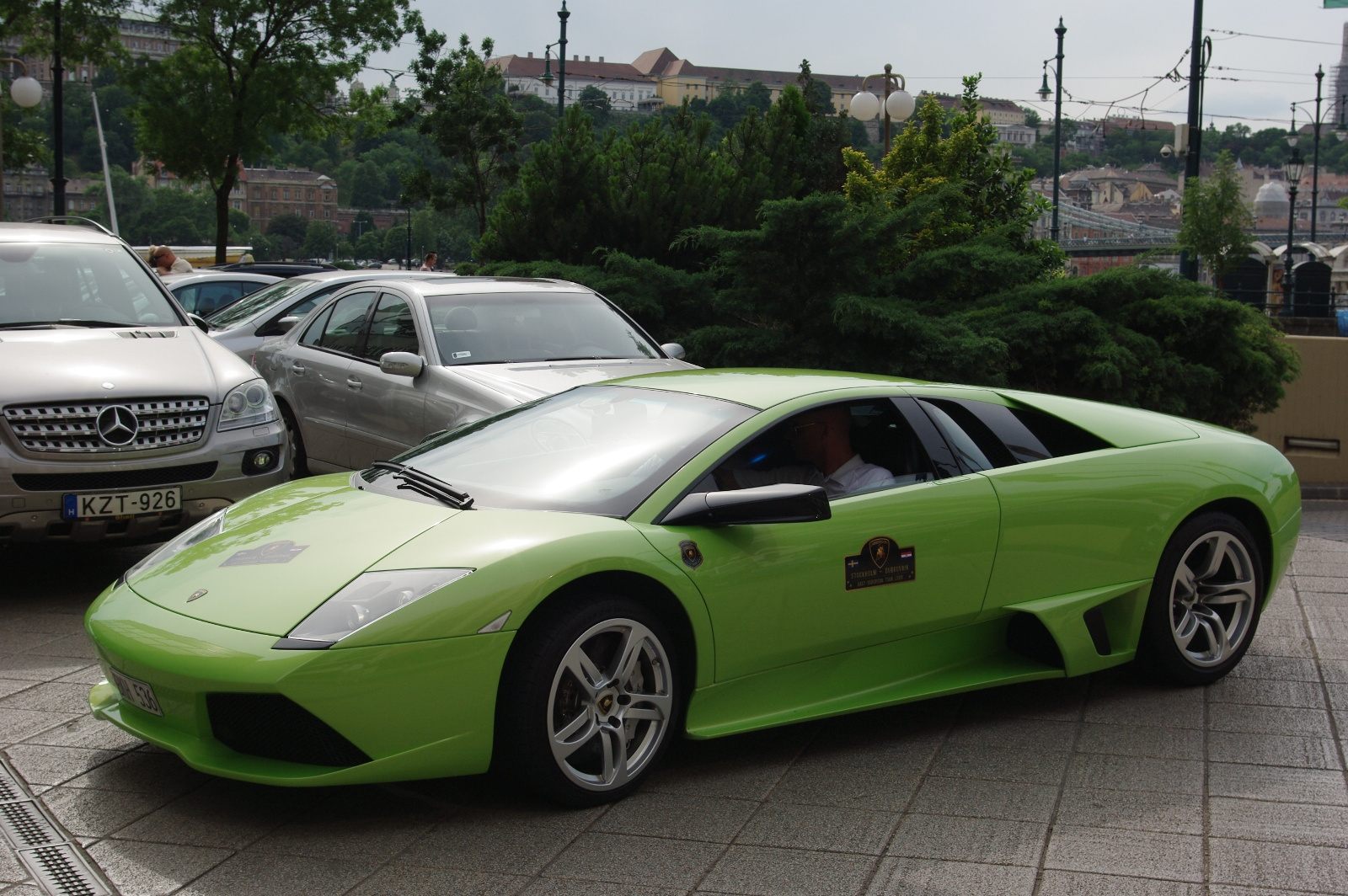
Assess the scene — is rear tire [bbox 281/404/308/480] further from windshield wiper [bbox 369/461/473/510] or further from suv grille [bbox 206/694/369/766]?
suv grille [bbox 206/694/369/766]

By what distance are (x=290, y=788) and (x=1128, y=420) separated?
3.23 metres

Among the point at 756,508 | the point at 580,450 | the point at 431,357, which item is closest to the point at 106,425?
the point at 431,357

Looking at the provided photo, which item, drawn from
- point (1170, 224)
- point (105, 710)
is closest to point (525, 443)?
point (105, 710)

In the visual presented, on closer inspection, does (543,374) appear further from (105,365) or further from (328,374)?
(105,365)

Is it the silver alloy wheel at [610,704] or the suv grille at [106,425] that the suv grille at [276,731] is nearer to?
the silver alloy wheel at [610,704]

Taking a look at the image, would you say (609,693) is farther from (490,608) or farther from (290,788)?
(290,788)

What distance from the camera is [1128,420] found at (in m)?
5.05

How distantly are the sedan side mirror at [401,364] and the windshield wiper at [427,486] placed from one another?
9.63ft

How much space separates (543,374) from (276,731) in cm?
416

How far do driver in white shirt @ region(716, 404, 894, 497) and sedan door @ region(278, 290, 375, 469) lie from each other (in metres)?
4.60

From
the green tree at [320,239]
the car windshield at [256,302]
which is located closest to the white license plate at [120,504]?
the car windshield at [256,302]

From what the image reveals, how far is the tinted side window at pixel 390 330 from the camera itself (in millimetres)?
7965

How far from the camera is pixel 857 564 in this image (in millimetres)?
4090

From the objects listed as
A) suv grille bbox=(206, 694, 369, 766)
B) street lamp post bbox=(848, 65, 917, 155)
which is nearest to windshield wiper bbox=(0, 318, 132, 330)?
suv grille bbox=(206, 694, 369, 766)
